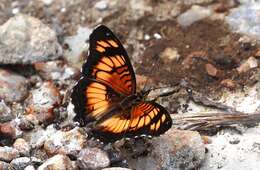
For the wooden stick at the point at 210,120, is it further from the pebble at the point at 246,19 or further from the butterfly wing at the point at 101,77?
the pebble at the point at 246,19

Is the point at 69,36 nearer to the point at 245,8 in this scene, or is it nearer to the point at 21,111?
the point at 21,111

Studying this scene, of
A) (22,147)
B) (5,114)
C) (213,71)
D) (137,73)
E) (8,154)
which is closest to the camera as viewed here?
(8,154)

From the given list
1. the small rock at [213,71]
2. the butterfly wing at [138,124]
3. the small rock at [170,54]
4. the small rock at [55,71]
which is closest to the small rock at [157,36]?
the small rock at [170,54]

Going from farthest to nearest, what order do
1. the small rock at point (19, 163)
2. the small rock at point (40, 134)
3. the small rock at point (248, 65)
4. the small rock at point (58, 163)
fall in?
the small rock at point (248, 65), the small rock at point (40, 134), the small rock at point (19, 163), the small rock at point (58, 163)

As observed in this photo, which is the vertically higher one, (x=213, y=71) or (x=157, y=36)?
(x=157, y=36)

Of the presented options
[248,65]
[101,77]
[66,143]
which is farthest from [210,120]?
[66,143]

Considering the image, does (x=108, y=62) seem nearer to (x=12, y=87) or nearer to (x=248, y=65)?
(x=12, y=87)
